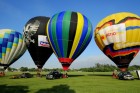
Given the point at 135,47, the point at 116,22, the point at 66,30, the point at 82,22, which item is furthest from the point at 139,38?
the point at 66,30

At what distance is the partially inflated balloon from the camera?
5025 centimetres

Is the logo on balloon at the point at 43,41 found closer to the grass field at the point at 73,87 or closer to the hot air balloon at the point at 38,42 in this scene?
the hot air balloon at the point at 38,42

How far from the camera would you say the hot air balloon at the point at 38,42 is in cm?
4559

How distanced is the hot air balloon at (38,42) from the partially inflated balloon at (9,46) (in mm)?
6058

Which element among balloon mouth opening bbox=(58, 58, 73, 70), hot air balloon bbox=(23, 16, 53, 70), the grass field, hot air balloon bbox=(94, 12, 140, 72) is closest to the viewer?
the grass field

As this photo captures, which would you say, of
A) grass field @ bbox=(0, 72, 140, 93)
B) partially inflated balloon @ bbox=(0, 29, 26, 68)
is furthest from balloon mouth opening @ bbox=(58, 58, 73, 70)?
partially inflated balloon @ bbox=(0, 29, 26, 68)

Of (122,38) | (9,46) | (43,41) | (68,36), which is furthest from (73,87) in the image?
(9,46)

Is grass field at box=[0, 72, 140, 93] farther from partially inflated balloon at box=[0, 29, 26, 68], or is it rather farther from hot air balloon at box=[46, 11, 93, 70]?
partially inflated balloon at box=[0, 29, 26, 68]

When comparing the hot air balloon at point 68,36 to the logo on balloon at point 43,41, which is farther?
the logo on balloon at point 43,41

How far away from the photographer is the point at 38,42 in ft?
150

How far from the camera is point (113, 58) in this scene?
4091cm

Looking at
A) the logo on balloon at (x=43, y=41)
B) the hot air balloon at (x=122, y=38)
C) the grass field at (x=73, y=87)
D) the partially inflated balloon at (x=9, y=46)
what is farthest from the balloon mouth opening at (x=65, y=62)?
the partially inflated balloon at (x=9, y=46)

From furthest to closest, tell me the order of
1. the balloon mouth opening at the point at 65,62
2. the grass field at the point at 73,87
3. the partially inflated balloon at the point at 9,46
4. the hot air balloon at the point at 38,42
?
the partially inflated balloon at the point at 9,46, the hot air balloon at the point at 38,42, the balloon mouth opening at the point at 65,62, the grass field at the point at 73,87

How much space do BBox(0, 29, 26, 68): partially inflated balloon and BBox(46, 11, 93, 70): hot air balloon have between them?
13950 mm
